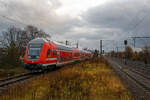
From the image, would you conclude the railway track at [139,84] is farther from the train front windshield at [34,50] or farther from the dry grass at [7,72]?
the dry grass at [7,72]

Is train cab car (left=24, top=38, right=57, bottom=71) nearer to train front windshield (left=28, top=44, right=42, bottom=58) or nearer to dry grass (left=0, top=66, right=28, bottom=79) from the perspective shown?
train front windshield (left=28, top=44, right=42, bottom=58)

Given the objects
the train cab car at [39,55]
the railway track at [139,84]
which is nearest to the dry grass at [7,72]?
the train cab car at [39,55]

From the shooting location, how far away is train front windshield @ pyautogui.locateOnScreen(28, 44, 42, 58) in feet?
42.0

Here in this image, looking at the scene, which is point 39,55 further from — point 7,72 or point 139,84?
point 139,84

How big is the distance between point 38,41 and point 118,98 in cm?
1006

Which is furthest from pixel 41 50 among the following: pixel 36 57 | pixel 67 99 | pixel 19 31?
pixel 19 31

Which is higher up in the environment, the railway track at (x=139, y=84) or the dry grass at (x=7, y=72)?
the dry grass at (x=7, y=72)

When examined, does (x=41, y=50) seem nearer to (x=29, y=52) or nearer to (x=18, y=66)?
(x=29, y=52)

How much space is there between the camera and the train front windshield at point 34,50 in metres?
12.8

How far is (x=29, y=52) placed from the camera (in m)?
13.2

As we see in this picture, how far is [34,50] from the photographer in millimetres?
13078

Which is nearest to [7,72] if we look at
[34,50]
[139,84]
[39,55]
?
[34,50]

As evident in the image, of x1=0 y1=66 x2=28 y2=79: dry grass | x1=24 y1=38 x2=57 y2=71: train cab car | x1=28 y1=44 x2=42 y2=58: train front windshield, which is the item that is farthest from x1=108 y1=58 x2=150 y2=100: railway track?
x1=0 y1=66 x2=28 y2=79: dry grass

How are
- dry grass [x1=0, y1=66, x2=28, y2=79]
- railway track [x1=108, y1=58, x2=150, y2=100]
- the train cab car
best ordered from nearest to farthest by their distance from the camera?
railway track [x1=108, y1=58, x2=150, y2=100], the train cab car, dry grass [x1=0, y1=66, x2=28, y2=79]
